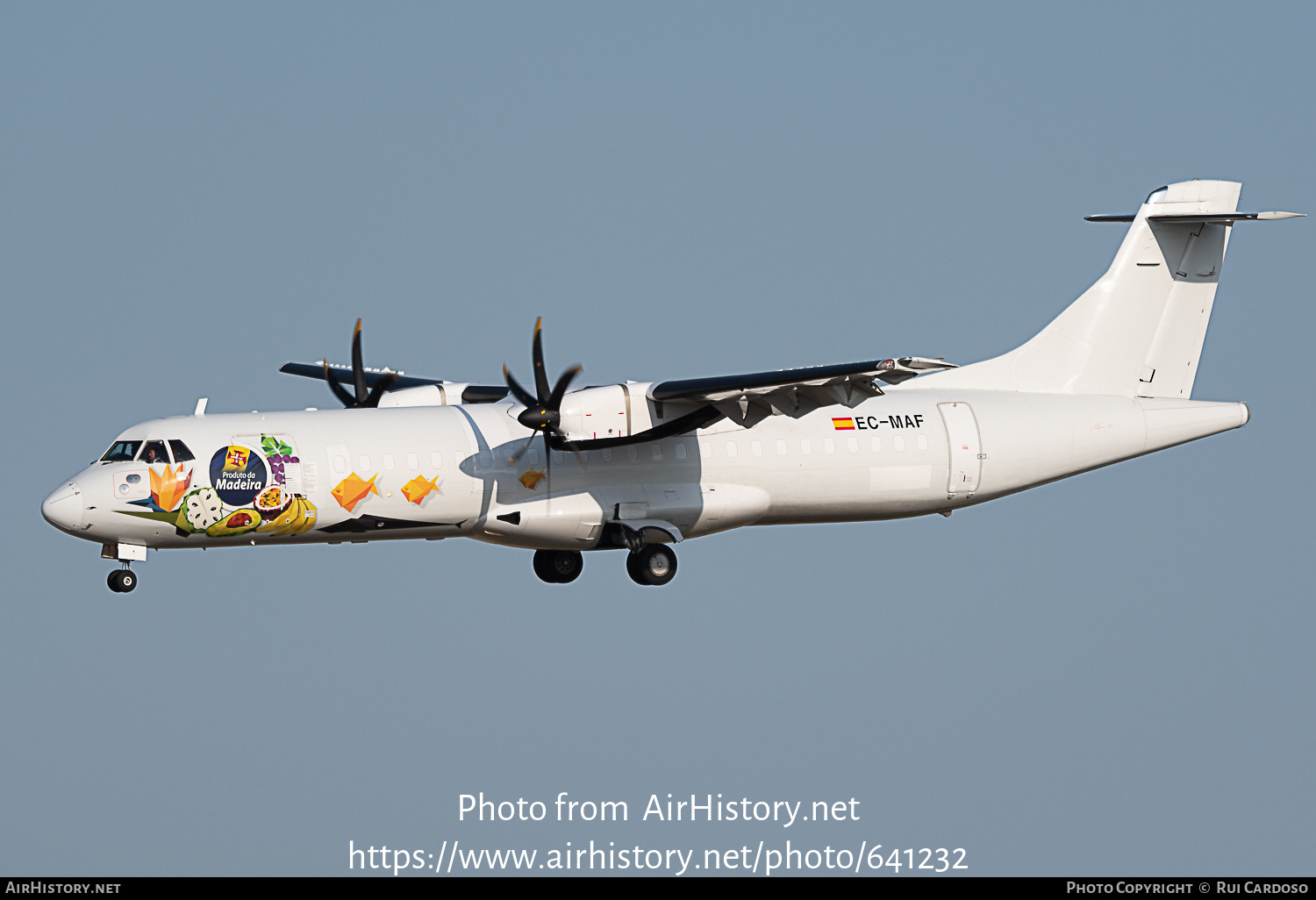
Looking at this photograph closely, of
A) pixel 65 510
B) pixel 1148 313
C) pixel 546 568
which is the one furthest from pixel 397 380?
pixel 1148 313

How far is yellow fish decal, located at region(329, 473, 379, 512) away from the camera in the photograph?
25.5 meters

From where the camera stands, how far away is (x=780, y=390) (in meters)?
25.3

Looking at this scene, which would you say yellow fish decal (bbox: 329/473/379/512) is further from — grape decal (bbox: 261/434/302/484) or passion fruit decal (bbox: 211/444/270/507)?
passion fruit decal (bbox: 211/444/270/507)

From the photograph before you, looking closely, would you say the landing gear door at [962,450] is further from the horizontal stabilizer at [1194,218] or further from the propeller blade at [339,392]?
the propeller blade at [339,392]

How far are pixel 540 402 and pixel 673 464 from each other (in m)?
2.79

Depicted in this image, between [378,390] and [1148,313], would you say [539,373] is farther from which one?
[1148,313]

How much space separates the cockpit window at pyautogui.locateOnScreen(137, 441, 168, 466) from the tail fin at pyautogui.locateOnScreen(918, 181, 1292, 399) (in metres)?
13.8

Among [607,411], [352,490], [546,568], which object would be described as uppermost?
[607,411]

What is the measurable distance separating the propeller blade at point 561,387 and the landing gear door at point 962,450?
7048mm

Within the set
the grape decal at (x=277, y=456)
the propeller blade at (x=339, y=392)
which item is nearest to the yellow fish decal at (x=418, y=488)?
the grape decal at (x=277, y=456)

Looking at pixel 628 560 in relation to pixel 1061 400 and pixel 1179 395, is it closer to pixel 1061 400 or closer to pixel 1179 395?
pixel 1061 400

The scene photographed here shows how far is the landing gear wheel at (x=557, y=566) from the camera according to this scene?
1152 inches

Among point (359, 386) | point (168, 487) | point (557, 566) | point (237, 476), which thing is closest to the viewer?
→ point (168, 487)

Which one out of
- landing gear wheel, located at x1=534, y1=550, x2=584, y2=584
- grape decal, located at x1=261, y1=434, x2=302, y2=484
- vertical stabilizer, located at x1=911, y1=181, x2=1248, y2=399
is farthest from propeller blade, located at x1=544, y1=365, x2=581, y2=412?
vertical stabilizer, located at x1=911, y1=181, x2=1248, y2=399
